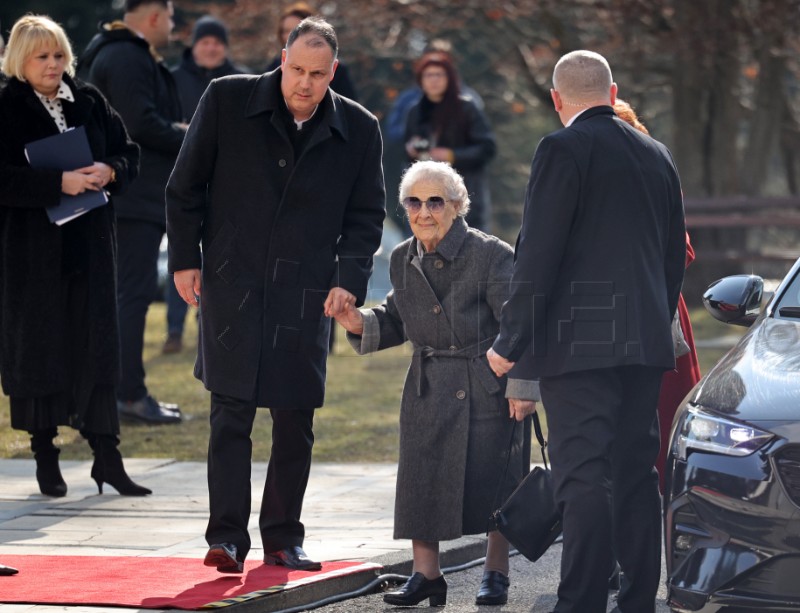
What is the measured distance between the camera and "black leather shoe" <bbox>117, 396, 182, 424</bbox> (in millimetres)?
9961

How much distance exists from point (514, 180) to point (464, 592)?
29.3 metres

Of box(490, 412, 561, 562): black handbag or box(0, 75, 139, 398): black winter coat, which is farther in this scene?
box(0, 75, 139, 398): black winter coat

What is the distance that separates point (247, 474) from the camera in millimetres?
5984

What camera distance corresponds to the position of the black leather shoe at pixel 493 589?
596 cm

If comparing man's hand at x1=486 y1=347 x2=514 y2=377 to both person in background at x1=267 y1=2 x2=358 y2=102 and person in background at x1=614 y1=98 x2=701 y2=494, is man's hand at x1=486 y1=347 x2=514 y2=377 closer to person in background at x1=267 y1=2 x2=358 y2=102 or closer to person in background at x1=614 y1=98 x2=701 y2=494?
person in background at x1=614 y1=98 x2=701 y2=494

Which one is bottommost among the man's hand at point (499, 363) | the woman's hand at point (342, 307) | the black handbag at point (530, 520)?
the black handbag at point (530, 520)

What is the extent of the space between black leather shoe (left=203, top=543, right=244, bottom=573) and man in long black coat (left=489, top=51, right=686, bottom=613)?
1.20 metres

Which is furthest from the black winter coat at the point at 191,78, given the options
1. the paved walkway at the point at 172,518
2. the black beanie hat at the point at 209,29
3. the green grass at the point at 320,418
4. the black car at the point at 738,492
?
the black car at the point at 738,492

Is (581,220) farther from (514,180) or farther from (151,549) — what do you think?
(514,180)

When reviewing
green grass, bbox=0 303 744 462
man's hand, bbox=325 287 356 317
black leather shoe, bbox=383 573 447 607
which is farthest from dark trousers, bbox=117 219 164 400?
black leather shoe, bbox=383 573 447 607

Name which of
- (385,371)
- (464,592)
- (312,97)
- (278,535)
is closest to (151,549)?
(278,535)

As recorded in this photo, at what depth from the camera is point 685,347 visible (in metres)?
6.24

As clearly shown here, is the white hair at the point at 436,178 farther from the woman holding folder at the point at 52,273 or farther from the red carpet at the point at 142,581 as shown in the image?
the woman holding folder at the point at 52,273

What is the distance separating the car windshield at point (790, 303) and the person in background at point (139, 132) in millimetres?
4374
